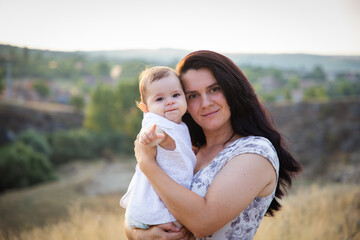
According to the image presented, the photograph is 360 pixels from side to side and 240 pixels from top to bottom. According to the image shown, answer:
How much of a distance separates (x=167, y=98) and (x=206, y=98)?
0.30 metres

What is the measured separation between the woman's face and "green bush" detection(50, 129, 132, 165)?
21599mm

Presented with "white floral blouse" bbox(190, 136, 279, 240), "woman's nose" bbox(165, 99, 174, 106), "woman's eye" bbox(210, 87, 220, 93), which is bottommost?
"white floral blouse" bbox(190, 136, 279, 240)

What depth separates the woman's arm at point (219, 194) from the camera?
1.76 m

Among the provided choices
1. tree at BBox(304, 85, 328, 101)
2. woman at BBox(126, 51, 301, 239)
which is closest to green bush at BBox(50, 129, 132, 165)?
tree at BBox(304, 85, 328, 101)

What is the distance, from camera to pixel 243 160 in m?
1.88

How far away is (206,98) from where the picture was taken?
2.32 metres

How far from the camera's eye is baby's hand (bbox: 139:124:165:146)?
77.8 inches

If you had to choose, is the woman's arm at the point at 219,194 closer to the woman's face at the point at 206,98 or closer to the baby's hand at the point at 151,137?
the baby's hand at the point at 151,137

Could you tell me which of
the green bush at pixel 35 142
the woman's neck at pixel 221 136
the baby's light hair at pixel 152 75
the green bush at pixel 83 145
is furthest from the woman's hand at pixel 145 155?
the green bush at pixel 83 145

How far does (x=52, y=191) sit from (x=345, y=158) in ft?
50.9

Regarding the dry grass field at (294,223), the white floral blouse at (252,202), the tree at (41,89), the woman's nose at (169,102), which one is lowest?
the tree at (41,89)

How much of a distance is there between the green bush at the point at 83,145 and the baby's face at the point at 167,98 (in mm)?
21557

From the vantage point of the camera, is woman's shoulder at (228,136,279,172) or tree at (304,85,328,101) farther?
tree at (304,85,328,101)

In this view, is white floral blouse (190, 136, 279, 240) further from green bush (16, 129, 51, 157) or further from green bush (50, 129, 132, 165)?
green bush (50, 129, 132, 165)
